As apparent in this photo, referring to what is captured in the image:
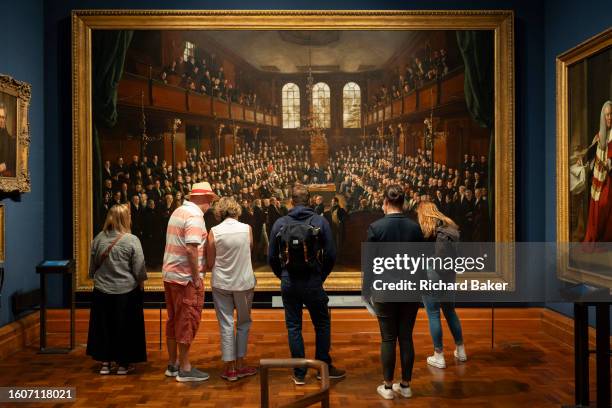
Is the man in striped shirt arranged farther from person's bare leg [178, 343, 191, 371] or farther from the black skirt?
the black skirt

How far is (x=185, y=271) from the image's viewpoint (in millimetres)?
5910

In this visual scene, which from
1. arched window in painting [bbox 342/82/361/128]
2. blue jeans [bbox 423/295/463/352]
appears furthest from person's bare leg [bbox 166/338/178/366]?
arched window in painting [bbox 342/82/361/128]

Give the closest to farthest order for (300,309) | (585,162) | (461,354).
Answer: (300,309) < (461,354) < (585,162)

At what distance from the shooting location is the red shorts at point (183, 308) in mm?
5957

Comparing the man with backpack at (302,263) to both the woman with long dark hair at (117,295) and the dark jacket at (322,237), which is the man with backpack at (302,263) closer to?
the dark jacket at (322,237)

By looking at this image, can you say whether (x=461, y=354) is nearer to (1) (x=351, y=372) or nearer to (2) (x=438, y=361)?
(2) (x=438, y=361)

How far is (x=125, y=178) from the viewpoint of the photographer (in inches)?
323

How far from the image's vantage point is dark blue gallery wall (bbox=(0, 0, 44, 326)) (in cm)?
721

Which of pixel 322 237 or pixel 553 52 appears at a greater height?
pixel 553 52

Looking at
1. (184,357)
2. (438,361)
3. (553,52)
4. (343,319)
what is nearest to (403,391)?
(438,361)

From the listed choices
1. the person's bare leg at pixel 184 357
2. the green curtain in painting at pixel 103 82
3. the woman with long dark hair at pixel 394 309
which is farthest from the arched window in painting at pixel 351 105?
the person's bare leg at pixel 184 357

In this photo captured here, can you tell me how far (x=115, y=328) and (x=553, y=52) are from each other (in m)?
6.14

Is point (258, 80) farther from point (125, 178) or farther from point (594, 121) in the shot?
point (594, 121)

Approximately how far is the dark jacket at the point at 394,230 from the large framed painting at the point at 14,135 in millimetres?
4211
